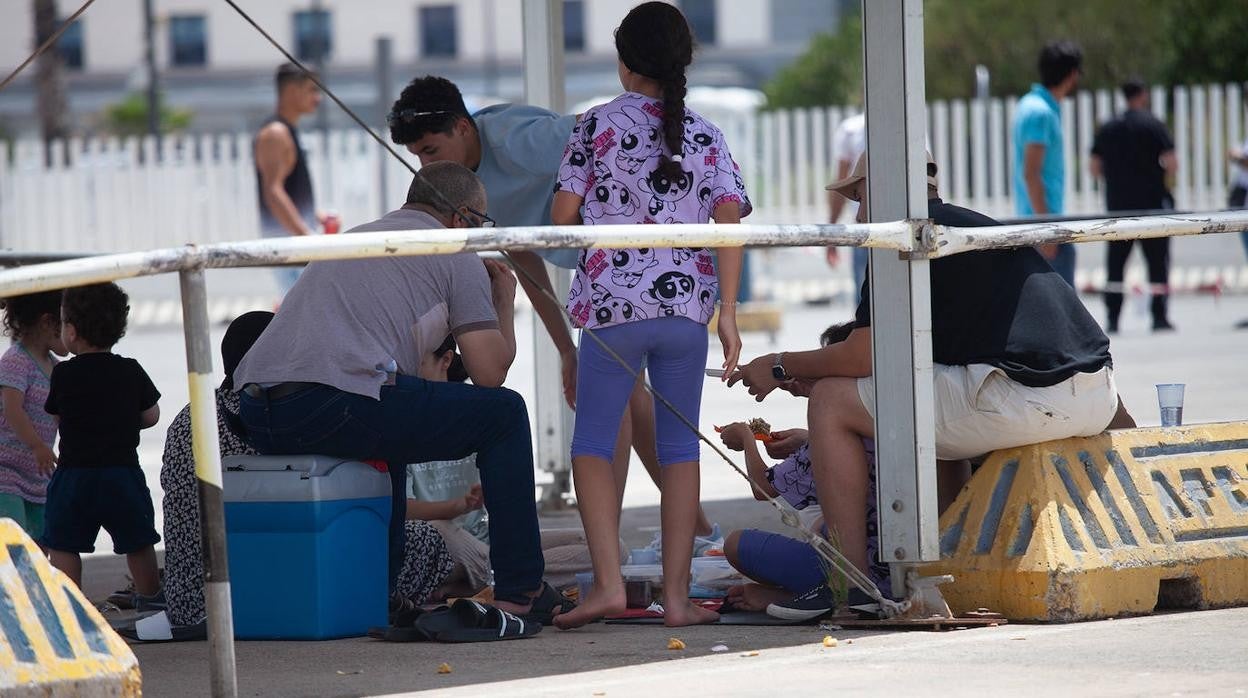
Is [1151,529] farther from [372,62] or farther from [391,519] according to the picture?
[372,62]

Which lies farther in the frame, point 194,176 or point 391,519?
point 194,176

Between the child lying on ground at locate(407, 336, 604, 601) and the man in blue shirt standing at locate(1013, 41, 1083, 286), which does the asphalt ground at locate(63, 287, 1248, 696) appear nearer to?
the child lying on ground at locate(407, 336, 604, 601)

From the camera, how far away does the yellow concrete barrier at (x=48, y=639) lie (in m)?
3.70

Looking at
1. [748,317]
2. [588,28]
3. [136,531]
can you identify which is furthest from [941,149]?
[588,28]

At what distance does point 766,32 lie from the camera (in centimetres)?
6519

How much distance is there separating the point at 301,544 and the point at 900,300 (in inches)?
68.2

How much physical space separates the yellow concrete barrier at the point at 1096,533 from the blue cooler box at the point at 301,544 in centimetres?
158

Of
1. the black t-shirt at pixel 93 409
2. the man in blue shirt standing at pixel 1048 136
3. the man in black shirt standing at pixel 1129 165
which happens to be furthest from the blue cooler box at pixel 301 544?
the man in black shirt standing at pixel 1129 165

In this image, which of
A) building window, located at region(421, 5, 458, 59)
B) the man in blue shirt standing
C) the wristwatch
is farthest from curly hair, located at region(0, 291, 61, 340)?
building window, located at region(421, 5, 458, 59)

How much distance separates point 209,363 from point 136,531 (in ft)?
7.34

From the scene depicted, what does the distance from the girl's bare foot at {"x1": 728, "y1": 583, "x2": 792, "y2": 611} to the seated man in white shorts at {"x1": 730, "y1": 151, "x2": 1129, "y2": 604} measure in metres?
0.17

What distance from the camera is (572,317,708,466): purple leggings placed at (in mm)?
5219

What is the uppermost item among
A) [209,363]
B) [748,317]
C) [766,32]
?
[766,32]

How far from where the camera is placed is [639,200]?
524cm
